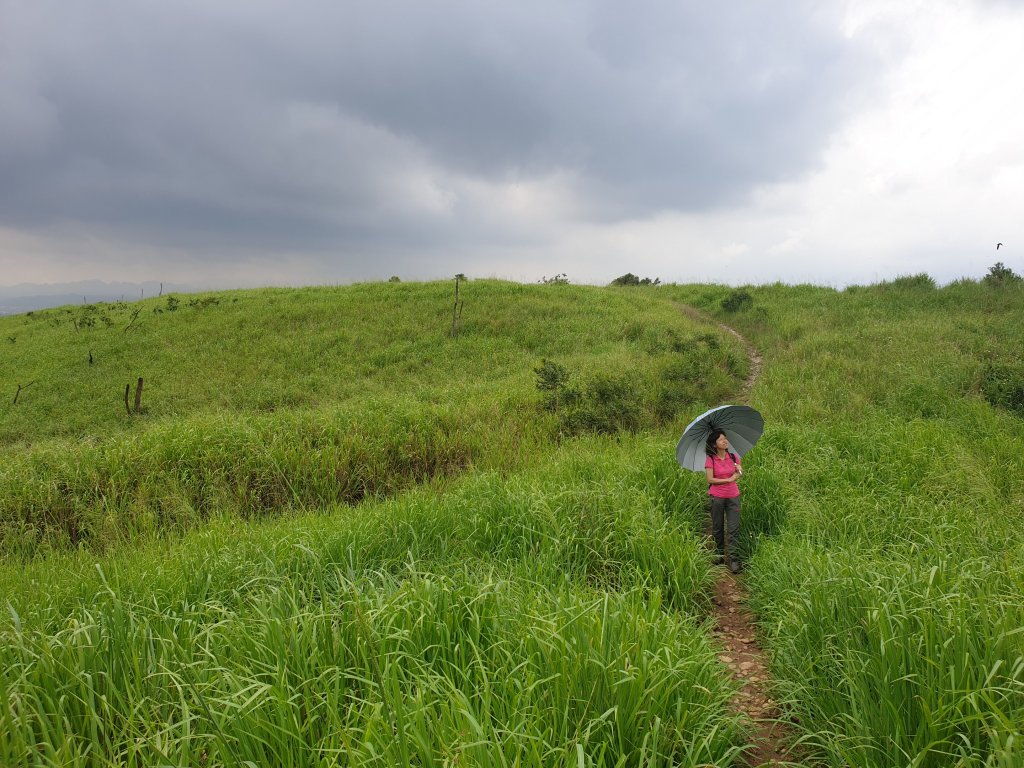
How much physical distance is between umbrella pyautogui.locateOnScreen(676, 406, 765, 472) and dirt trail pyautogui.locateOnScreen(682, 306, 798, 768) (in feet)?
4.50

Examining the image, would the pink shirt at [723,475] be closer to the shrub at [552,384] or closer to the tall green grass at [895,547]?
the tall green grass at [895,547]

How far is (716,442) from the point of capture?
609 centimetres

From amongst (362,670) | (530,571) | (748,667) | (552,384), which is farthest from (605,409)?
(362,670)

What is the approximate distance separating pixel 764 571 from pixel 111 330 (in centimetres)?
3161

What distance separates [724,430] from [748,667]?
3.12 metres

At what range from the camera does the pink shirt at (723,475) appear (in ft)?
19.1

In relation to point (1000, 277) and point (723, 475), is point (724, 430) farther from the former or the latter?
point (1000, 277)

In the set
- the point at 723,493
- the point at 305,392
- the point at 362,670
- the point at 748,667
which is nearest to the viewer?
the point at 362,670

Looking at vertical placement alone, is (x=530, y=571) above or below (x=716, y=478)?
below

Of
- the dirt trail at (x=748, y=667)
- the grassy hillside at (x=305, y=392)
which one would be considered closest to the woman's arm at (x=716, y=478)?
the dirt trail at (x=748, y=667)

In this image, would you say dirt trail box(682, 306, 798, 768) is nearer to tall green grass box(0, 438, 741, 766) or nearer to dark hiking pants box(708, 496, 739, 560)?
tall green grass box(0, 438, 741, 766)

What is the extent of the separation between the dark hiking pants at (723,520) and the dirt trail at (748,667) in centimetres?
55

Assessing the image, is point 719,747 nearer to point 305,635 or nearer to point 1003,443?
point 305,635

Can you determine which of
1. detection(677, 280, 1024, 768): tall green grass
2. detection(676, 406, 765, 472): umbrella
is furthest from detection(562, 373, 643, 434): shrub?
detection(676, 406, 765, 472): umbrella
